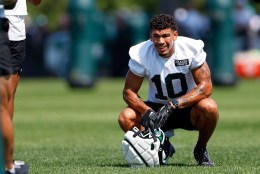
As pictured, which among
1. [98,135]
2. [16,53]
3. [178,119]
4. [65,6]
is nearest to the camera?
[16,53]

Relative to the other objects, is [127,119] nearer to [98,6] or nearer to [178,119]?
[178,119]

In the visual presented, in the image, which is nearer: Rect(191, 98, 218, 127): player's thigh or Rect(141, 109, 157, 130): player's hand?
Rect(141, 109, 157, 130): player's hand

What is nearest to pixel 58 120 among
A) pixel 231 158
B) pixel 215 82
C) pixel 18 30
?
pixel 231 158

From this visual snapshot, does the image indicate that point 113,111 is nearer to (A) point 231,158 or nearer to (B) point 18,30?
(A) point 231,158

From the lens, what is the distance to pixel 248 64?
2986 cm

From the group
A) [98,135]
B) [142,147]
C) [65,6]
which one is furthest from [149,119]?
[65,6]

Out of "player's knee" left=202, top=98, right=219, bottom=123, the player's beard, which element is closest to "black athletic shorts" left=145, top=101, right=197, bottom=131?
"player's knee" left=202, top=98, right=219, bottom=123

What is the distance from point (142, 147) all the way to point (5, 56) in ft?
5.82

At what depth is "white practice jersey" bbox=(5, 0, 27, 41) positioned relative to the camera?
8.57 meters

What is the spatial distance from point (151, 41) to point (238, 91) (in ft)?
52.0

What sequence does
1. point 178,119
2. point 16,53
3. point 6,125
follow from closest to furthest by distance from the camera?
point 6,125 < point 16,53 < point 178,119

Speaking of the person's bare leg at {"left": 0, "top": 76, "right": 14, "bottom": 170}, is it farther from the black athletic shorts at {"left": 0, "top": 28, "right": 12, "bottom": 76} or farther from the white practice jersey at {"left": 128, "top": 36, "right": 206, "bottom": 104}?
the white practice jersey at {"left": 128, "top": 36, "right": 206, "bottom": 104}

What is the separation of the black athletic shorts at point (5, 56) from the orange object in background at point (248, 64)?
22014mm

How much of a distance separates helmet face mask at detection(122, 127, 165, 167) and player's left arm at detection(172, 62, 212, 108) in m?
0.38
